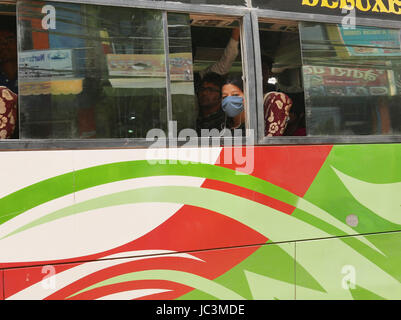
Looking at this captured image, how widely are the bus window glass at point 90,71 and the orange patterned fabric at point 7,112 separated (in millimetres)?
127

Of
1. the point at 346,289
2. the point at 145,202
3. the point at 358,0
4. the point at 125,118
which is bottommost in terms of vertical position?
the point at 346,289

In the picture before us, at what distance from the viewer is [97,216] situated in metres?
2.82

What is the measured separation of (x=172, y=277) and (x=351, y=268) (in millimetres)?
1334

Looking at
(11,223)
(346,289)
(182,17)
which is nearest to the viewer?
(11,223)

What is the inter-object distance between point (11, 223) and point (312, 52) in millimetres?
2305

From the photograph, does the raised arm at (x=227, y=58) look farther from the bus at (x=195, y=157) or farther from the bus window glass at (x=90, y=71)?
the bus window glass at (x=90, y=71)

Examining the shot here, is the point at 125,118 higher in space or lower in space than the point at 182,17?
lower

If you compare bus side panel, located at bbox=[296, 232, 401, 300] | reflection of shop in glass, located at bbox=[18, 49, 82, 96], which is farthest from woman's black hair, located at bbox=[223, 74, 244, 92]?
bus side panel, located at bbox=[296, 232, 401, 300]

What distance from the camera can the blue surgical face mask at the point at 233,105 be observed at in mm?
3312

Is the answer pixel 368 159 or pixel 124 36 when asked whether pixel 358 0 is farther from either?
pixel 124 36

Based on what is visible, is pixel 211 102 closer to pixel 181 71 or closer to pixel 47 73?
pixel 181 71

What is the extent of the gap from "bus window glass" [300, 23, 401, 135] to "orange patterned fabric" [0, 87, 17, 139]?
196cm

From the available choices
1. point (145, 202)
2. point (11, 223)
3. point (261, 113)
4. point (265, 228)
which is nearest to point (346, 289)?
point (265, 228)

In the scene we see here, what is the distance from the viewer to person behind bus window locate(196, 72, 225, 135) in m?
3.29
